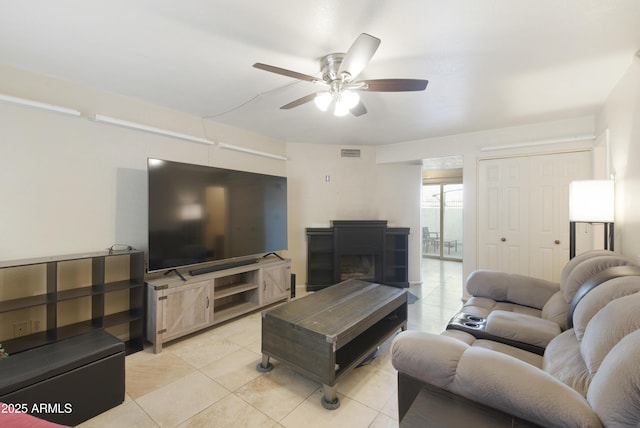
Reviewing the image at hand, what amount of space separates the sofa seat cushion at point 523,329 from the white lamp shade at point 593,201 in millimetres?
1153

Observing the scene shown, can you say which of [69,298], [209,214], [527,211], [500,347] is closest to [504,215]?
[527,211]

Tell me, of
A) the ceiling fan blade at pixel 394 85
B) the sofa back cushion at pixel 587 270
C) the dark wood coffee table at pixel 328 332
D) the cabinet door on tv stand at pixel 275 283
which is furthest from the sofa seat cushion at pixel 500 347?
the cabinet door on tv stand at pixel 275 283

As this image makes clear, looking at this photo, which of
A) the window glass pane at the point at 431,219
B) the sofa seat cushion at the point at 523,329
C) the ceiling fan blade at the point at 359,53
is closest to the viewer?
the ceiling fan blade at the point at 359,53

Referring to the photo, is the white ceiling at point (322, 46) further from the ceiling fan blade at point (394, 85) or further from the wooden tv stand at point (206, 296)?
the wooden tv stand at point (206, 296)

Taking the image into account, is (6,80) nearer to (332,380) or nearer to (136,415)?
(136,415)

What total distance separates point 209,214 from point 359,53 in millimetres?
2294

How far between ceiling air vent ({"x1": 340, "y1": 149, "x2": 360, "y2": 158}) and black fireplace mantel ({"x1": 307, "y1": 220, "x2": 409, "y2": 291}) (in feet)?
3.90

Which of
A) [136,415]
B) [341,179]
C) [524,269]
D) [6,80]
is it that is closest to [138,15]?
[6,80]

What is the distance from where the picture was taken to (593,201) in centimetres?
230

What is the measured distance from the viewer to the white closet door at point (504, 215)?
3660mm

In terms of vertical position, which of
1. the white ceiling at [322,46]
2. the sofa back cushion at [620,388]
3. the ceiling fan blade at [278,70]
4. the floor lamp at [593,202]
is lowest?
the sofa back cushion at [620,388]

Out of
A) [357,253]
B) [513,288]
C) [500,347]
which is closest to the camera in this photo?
[500,347]

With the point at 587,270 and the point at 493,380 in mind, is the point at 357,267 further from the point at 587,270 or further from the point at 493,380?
the point at 493,380

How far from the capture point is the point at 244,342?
8.94 feet
